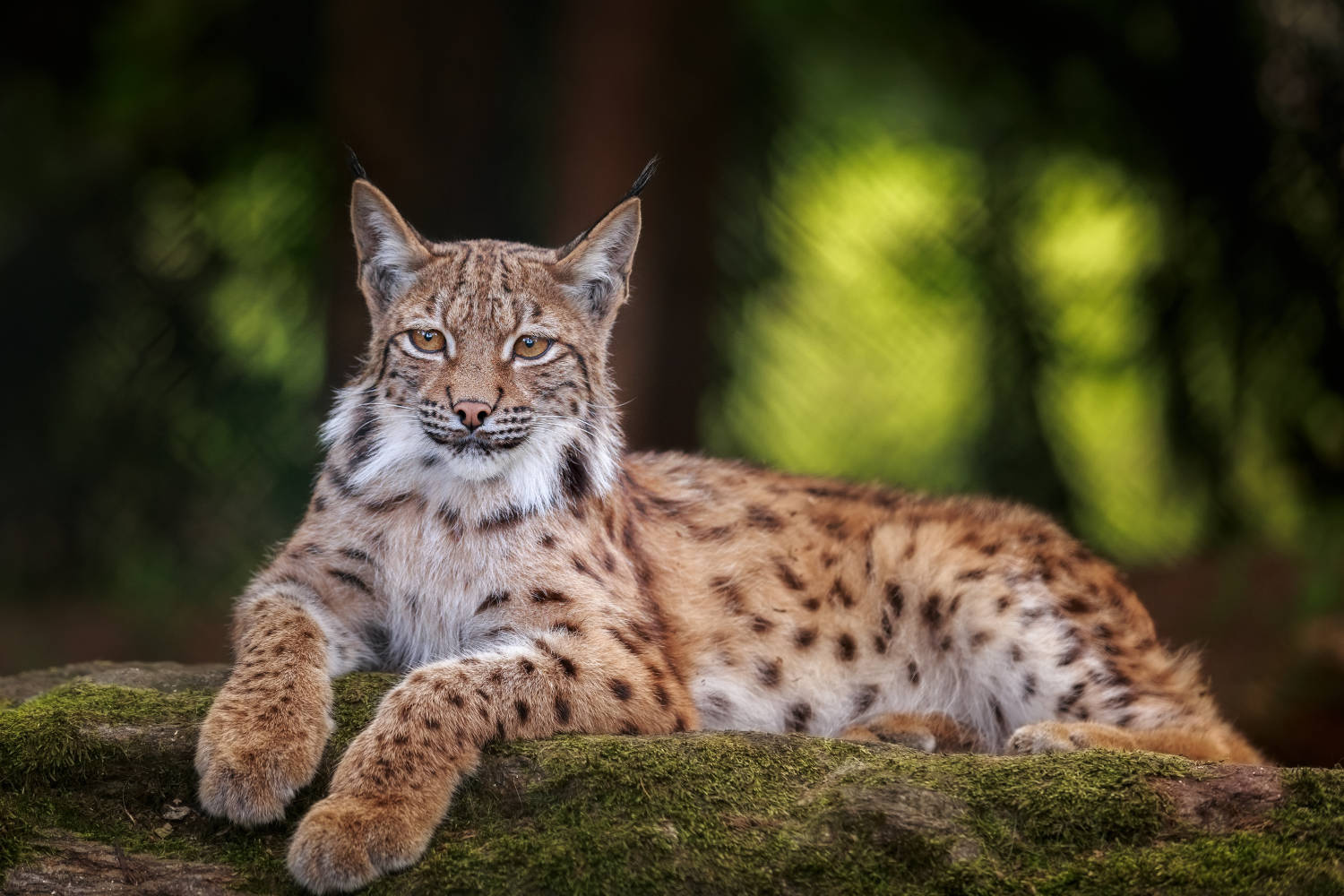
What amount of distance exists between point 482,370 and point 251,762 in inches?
50.7

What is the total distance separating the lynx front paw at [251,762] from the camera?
337cm

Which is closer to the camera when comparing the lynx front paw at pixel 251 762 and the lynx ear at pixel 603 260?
the lynx front paw at pixel 251 762

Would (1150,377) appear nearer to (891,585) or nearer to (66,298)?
(891,585)

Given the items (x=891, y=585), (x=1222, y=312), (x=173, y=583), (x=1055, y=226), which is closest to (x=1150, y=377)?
(x=1222, y=312)

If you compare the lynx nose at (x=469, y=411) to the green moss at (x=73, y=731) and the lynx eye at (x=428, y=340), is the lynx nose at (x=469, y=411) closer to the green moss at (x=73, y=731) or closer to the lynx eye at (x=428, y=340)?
the lynx eye at (x=428, y=340)

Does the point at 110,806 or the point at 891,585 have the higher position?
the point at 891,585

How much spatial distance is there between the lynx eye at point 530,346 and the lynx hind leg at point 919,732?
A: 1.55 meters

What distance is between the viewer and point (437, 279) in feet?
14.2

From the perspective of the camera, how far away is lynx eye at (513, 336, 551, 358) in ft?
13.9

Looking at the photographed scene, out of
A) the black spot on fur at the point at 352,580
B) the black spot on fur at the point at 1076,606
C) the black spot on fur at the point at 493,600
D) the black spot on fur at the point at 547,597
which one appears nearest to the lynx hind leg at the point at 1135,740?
the black spot on fur at the point at 1076,606

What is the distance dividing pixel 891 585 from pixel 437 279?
1.90 metres

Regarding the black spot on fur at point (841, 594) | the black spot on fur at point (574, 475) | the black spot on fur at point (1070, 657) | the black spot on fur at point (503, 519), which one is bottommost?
the black spot on fur at point (1070, 657)

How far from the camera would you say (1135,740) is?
4449mm

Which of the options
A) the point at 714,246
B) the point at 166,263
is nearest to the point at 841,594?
the point at 714,246
